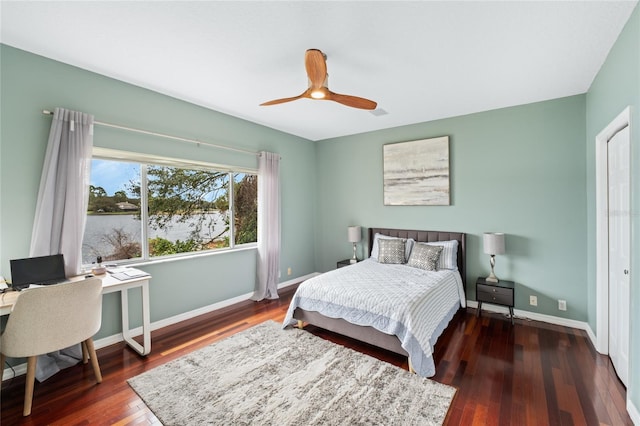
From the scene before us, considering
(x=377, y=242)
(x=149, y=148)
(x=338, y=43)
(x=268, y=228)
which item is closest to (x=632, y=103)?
(x=338, y=43)

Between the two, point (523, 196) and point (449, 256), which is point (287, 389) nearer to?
point (449, 256)

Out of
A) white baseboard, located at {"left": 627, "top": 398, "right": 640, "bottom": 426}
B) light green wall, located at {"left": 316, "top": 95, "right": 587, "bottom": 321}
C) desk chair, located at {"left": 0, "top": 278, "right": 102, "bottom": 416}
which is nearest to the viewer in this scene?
white baseboard, located at {"left": 627, "top": 398, "right": 640, "bottom": 426}

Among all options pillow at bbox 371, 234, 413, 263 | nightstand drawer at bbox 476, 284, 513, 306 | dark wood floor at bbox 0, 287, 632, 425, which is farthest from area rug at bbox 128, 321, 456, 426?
pillow at bbox 371, 234, 413, 263

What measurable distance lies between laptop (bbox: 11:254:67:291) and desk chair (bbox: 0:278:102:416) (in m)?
0.49

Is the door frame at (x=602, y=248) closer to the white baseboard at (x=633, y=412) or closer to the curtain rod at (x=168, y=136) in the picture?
the white baseboard at (x=633, y=412)

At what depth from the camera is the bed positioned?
2.45 m

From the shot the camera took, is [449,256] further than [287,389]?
Yes

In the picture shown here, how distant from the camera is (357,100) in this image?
102 inches

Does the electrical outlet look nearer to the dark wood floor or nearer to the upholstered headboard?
the dark wood floor

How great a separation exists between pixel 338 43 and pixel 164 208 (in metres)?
2.78

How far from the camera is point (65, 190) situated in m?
2.57

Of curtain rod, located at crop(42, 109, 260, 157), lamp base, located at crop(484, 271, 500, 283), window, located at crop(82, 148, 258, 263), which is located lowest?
lamp base, located at crop(484, 271, 500, 283)

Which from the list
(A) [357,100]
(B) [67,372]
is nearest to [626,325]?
(A) [357,100]

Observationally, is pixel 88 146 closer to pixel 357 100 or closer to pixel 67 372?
pixel 67 372
